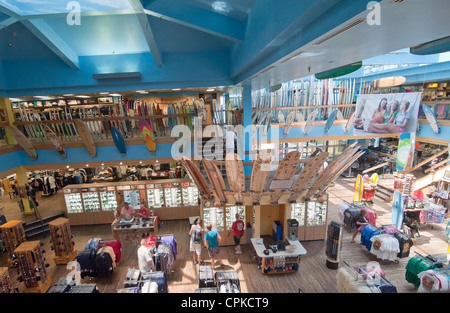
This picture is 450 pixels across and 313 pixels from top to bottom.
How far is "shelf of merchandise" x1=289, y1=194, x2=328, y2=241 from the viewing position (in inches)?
326

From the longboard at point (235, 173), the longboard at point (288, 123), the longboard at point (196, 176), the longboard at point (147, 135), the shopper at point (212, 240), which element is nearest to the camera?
the longboard at point (235, 173)

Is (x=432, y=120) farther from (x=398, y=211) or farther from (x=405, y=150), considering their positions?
(x=398, y=211)

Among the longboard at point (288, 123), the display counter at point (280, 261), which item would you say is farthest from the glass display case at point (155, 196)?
the longboard at point (288, 123)

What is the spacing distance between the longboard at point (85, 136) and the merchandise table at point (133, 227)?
108 inches

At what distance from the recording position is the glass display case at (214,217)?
317 inches

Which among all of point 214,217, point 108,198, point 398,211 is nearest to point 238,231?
point 214,217

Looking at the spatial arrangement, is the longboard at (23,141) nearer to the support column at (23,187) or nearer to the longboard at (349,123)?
the support column at (23,187)

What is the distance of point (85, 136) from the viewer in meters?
8.60

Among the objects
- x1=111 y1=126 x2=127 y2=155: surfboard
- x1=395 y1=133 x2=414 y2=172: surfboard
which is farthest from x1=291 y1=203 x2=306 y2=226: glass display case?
x1=111 y1=126 x2=127 y2=155: surfboard

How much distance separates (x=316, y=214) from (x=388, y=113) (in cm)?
400

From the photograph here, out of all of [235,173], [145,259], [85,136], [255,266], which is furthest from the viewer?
[85,136]

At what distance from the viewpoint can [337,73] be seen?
13.9 feet

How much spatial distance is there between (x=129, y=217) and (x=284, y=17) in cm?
832

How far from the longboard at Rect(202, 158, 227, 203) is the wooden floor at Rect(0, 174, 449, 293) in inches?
110
